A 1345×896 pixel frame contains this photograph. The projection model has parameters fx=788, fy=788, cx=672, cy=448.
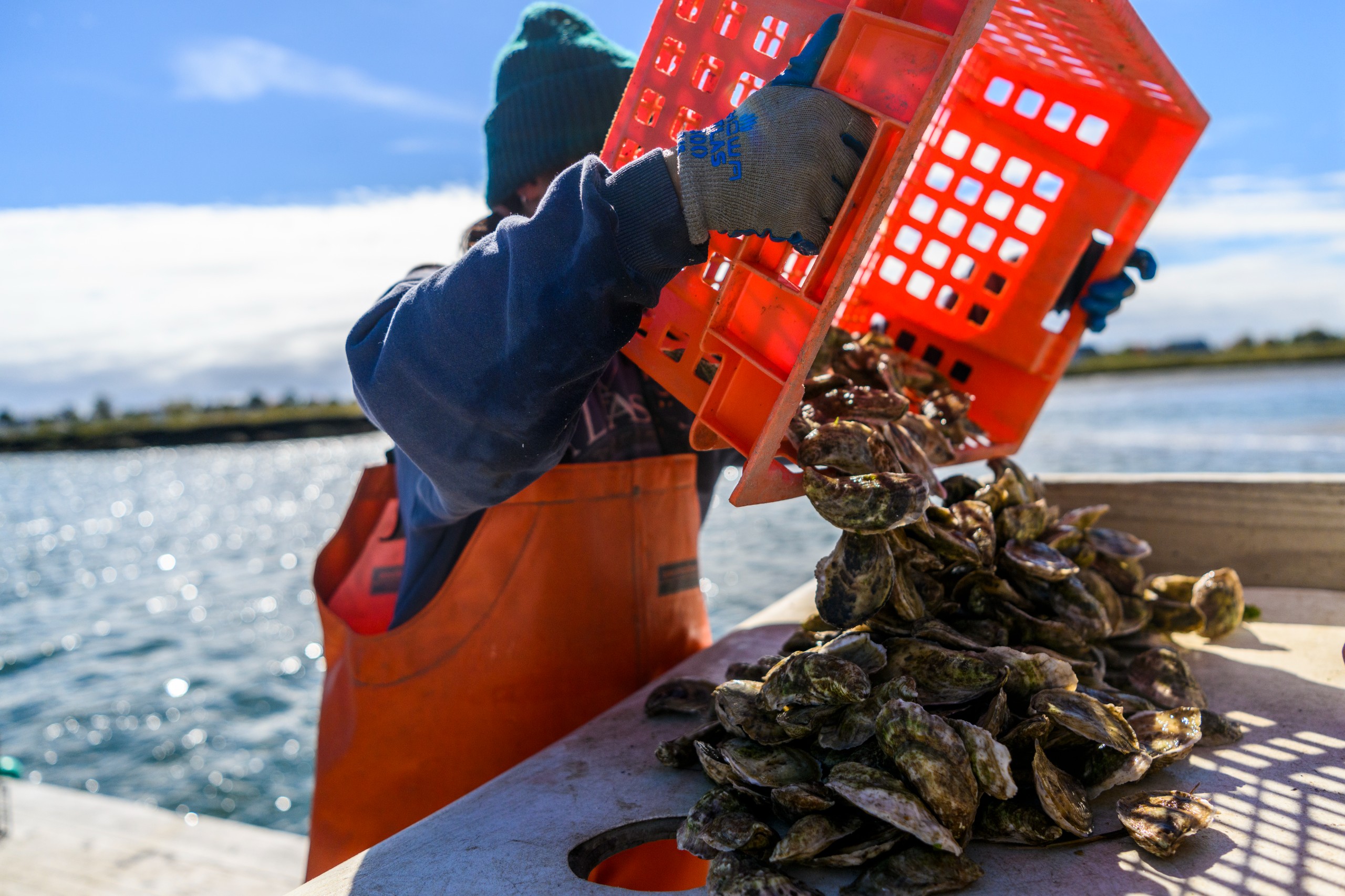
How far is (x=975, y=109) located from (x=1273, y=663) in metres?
1.54

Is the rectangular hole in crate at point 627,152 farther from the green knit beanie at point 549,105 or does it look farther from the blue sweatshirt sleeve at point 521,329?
the green knit beanie at point 549,105

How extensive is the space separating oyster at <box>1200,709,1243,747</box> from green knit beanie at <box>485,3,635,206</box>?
186 centimetres

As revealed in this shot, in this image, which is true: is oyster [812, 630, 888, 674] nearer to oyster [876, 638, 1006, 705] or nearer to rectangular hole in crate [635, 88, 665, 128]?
oyster [876, 638, 1006, 705]

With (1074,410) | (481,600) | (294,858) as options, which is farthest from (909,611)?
(1074,410)

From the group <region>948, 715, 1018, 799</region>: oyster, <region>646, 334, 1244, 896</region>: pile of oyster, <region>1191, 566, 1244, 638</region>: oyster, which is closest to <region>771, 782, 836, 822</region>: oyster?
<region>646, 334, 1244, 896</region>: pile of oyster

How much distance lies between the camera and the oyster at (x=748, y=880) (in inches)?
39.3

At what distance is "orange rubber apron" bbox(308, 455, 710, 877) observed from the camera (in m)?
1.86

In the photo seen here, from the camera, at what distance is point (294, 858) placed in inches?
142

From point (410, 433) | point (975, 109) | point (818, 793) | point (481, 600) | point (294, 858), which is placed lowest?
point (294, 858)

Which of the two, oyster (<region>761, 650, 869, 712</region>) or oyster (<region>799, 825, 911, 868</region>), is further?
oyster (<region>761, 650, 869, 712</region>)

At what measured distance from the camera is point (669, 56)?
147cm

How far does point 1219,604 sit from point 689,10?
180cm

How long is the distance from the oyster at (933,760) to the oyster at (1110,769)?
0.78 ft

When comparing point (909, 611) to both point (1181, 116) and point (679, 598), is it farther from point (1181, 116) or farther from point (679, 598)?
point (1181, 116)
